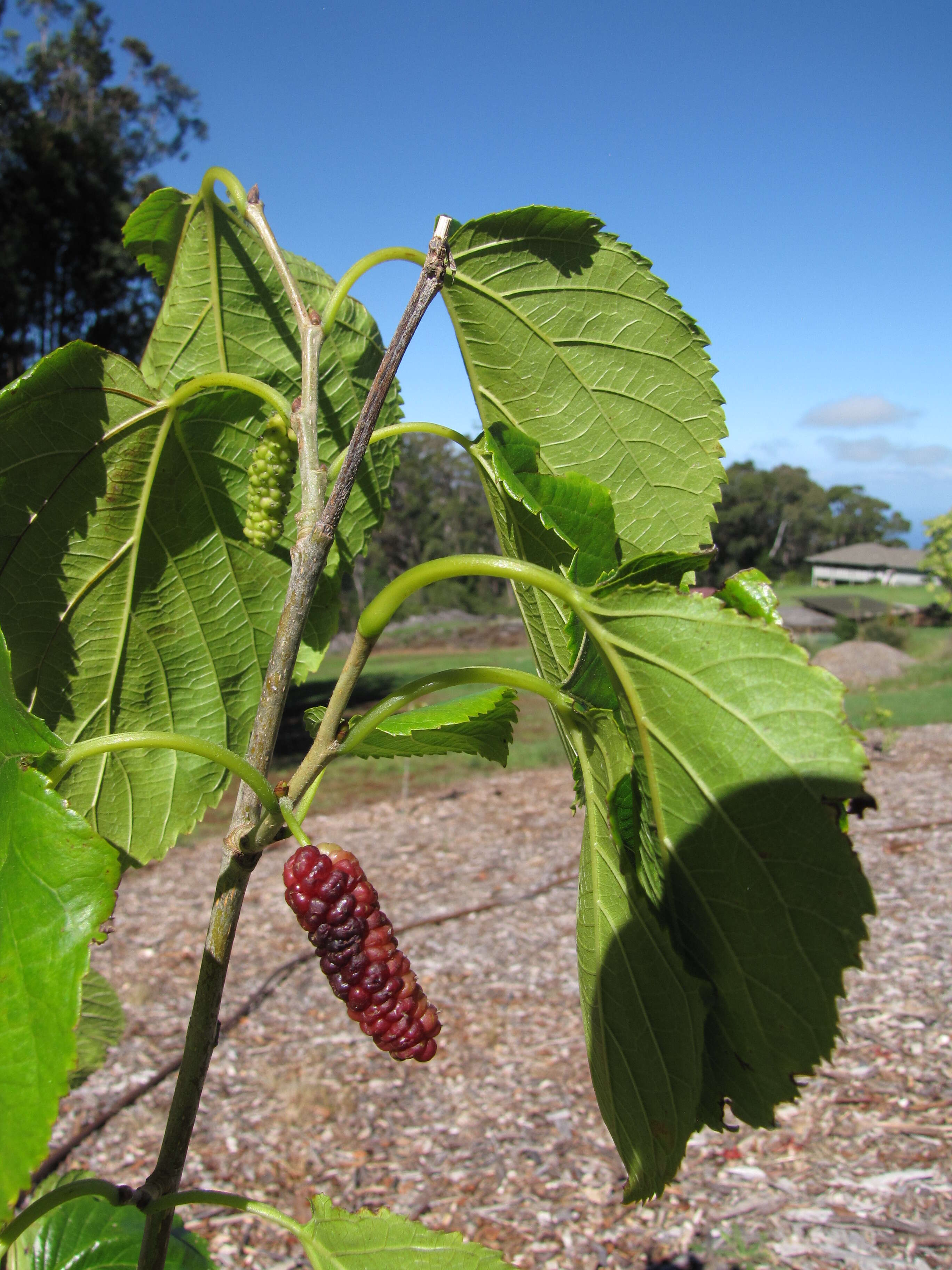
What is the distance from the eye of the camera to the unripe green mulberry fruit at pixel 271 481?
25.5 inches

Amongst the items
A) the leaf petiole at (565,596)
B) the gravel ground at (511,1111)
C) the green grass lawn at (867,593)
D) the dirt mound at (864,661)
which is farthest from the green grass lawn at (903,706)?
the green grass lawn at (867,593)

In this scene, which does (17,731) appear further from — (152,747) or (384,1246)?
(384,1246)

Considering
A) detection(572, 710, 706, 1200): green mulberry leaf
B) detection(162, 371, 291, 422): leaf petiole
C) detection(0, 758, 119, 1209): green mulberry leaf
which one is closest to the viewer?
detection(0, 758, 119, 1209): green mulberry leaf

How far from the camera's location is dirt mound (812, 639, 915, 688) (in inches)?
495

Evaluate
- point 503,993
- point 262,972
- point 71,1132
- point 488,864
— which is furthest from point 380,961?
point 488,864

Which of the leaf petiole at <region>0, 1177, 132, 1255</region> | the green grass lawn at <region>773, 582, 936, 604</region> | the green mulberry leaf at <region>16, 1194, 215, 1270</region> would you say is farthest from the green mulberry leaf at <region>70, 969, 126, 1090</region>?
the green grass lawn at <region>773, 582, 936, 604</region>

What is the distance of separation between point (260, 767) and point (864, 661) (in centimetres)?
1451

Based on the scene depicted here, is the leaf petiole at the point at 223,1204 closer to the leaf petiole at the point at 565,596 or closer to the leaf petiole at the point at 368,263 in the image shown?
the leaf petiole at the point at 565,596

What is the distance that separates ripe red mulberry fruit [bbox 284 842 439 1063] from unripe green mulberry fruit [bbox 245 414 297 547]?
29 centimetres

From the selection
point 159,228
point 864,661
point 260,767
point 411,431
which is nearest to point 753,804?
point 260,767

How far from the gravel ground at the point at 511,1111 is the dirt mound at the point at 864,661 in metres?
7.62

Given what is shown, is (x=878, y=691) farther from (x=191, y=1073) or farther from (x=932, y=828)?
(x=191, y=1073)

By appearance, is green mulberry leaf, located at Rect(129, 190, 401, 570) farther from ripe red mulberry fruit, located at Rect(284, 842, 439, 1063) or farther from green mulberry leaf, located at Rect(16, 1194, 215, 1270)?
green mulberry leaf, located at Rect(16, 1194, 215, 1270)

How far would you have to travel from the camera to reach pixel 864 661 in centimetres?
1373
